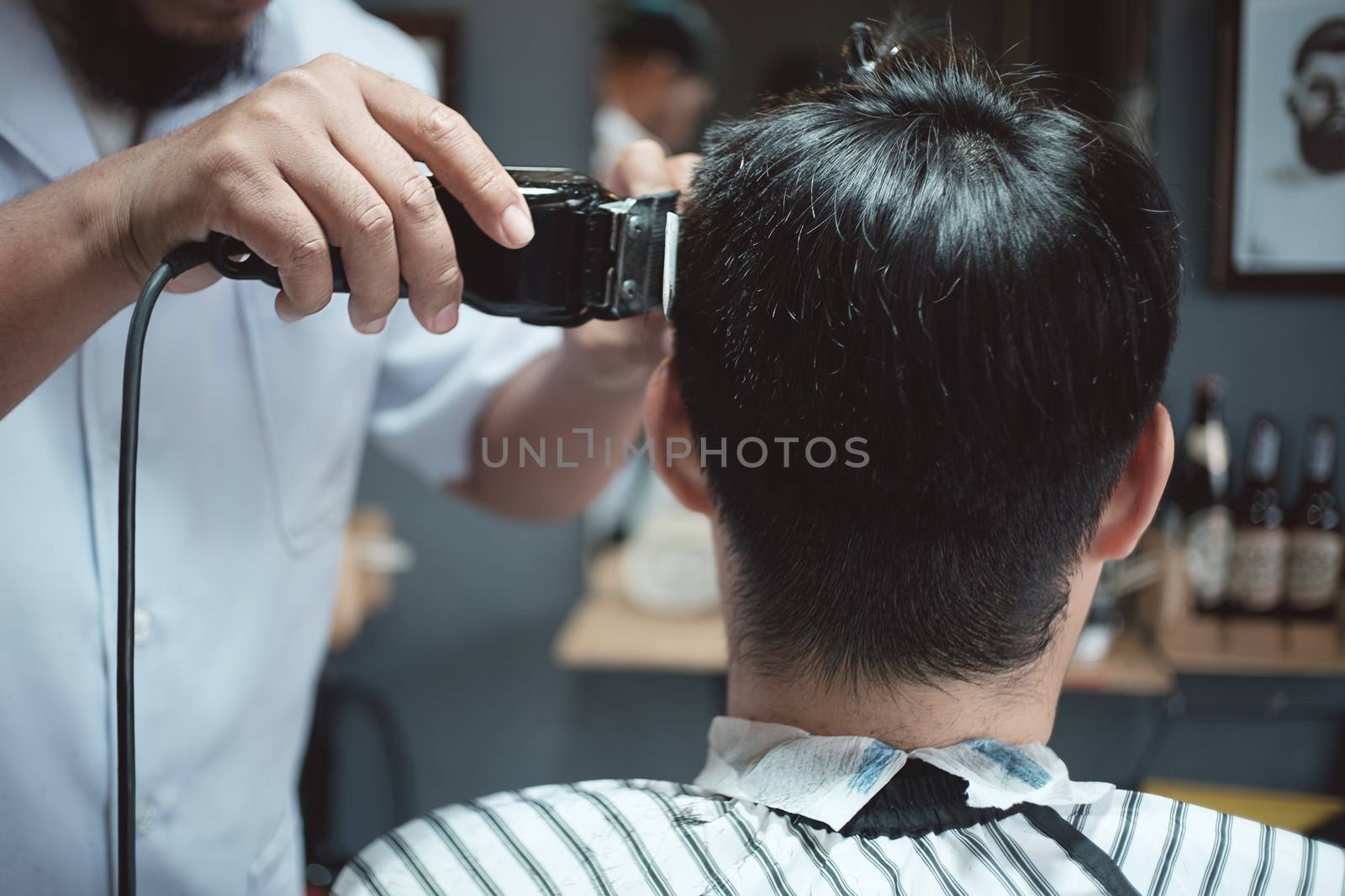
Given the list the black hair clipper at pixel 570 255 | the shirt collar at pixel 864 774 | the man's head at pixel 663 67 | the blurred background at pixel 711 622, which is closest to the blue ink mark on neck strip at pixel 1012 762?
the shirt collar at pixel 864 774

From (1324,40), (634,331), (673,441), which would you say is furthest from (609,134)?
(673,441)

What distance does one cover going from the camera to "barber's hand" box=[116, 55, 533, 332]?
0.66 meters

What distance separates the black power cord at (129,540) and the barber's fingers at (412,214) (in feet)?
0.42

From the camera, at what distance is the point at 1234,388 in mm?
2232

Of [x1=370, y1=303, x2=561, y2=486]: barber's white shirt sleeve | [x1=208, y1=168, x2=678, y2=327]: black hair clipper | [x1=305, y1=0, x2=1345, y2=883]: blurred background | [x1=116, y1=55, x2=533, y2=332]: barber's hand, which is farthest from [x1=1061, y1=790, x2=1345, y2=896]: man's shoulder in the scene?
[x1=305, y1=0, x2=1345, y2=883]: blurred background

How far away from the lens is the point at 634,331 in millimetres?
1076

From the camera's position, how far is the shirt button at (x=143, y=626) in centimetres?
99

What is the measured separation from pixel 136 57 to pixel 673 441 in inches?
24.1

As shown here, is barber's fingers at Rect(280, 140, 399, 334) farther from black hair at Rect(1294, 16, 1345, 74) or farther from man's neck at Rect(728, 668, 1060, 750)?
black hair at Rect(1294, 16, 1345, 74)

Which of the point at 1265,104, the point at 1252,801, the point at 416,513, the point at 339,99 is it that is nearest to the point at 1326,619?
the point at 1252,801

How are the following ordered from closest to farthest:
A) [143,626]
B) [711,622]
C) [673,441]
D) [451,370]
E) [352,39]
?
[673,441]
[143,626]
[352,39]
[451,370]
[711,622]

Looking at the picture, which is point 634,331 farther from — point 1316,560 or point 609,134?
point 1316,560

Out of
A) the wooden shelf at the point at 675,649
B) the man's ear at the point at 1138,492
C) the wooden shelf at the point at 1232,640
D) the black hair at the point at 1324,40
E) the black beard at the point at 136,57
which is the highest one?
the black hair at the point at 1324,40

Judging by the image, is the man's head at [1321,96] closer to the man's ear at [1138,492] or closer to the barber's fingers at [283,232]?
the man's ear at [1138,492]
